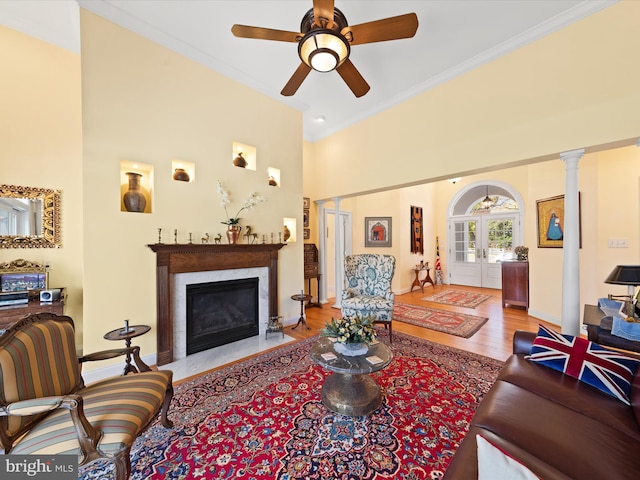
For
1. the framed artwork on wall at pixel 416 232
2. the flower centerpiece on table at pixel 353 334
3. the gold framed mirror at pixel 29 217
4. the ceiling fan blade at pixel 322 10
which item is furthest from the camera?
the framed artwork on wall at pixel 416 232

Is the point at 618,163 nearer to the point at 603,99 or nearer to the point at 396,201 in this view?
the point at 603,99

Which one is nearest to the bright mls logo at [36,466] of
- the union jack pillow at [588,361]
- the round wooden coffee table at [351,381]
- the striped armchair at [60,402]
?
the striped armchair at [60,402]

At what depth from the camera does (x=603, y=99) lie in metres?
2.53

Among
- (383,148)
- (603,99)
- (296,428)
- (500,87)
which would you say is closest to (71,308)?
(296,428)

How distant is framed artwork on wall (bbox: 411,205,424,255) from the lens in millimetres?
6918

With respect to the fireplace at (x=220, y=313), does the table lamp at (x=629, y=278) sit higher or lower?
higher

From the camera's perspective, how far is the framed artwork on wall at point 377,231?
6374mm

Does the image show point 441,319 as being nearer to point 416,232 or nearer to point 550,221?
point 550,221

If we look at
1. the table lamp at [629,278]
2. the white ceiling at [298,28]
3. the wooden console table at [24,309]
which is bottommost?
the wooden console table at [24,309]

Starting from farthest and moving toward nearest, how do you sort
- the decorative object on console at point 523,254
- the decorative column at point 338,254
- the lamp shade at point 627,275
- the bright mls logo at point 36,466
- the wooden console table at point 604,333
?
the decorative column at point 338,254, the decorative object on console at point 523,254, the lamp shade at point 627,275, the wooden console table at point 604,333, the bright mls logo at point 36,466

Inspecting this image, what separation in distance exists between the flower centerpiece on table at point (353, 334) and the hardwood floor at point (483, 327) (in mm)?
1639

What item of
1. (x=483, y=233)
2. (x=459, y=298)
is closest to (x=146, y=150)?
(x=459, y=298)

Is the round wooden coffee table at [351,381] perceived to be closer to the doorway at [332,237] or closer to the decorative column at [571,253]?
the decorative column at [571,253]

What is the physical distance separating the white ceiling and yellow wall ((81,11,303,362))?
219 millimetres
